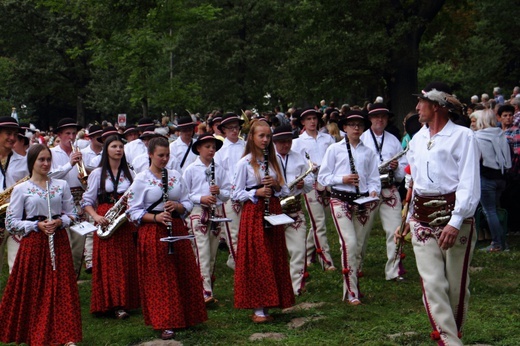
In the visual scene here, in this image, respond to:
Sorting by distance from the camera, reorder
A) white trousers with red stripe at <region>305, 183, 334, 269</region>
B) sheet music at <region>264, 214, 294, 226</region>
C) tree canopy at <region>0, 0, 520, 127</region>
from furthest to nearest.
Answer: tree canopy at <region>0, 0, 520, 127</region>
white trousers with red stripe at <region>305, 183, 334, 269</region>
sheet music at <region>264, 214, 294, 226</region>

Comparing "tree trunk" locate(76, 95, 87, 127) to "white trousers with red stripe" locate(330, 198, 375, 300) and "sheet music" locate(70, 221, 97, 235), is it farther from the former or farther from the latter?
"sheet music" locate(70, 221, 97, 235)

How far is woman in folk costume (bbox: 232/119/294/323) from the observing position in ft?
28.0

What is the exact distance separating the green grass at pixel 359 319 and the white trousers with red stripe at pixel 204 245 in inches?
13.7

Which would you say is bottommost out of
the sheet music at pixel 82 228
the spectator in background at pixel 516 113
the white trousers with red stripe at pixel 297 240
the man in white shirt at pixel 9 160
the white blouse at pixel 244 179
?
the white trousers with red stripe at pixel 297 240

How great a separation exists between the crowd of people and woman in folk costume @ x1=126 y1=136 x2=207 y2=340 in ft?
0.04

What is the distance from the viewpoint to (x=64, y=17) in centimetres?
4897

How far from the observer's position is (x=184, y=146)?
12.4 meters

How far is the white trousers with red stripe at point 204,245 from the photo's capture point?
32.1ft

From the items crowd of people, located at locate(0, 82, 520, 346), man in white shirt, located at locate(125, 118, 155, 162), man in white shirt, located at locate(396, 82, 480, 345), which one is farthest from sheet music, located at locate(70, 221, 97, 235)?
man in white shirt, located at locate(125, 118, 155, 162)

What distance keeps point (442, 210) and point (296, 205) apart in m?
3.11

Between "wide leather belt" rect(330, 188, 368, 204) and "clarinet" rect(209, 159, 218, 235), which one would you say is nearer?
"wide leather belt" rect(330, 188, 368, 204)

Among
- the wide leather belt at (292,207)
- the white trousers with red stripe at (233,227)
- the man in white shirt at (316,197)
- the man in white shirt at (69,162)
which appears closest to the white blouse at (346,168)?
the wide leather belt at (292,207)

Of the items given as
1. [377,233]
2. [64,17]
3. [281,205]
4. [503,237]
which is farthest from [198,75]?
[281,205]

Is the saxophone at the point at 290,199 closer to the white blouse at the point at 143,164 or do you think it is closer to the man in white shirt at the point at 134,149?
the white blouse at the point at 143,164
